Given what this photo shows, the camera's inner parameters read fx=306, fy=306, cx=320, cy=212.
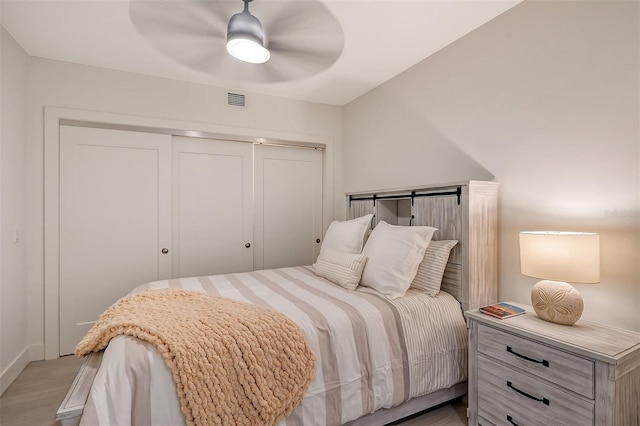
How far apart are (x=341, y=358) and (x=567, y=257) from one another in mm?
1170

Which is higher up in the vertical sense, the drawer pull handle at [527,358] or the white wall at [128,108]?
the white wall at [128,108]

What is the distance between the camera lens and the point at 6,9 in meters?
2.02

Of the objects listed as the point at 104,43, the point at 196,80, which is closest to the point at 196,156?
the point at 196,80

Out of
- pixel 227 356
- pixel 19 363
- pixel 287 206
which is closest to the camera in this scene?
pixel 227 356

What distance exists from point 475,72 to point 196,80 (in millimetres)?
2538

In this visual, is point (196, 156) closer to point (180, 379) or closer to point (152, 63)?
point (152, 63)

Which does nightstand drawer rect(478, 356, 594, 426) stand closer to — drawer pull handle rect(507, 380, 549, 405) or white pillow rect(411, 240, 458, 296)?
drawer pull handle rect(507, 380, 549, 405)

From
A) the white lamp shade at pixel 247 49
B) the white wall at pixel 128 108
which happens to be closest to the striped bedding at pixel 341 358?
the white wall at pixel 128 108

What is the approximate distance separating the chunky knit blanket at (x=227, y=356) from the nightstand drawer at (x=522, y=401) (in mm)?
973

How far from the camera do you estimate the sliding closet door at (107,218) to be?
274cm

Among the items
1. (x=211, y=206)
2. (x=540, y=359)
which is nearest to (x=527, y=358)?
(x=540, y=359)

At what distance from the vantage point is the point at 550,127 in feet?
5.91

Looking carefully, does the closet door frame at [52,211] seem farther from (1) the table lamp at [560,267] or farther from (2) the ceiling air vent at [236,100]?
(1) the table lamp at [560,267]

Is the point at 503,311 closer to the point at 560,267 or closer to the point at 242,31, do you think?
the point at 560,267
